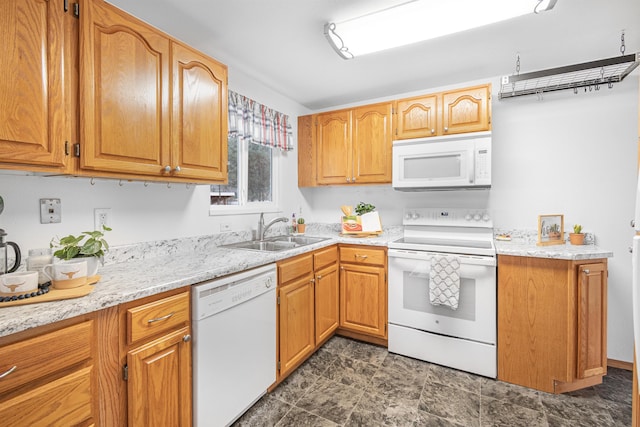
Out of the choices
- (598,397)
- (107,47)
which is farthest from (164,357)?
(598,397)

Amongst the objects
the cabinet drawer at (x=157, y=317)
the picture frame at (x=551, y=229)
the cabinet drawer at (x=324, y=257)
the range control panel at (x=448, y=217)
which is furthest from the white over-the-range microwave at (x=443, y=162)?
the cabinet drawer at (x=157, y=317)

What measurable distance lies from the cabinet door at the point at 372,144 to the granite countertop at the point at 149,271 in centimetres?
73

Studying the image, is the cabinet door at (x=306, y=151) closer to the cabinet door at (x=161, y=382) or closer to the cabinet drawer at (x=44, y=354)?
the cabinet door at (x=161, y=382)

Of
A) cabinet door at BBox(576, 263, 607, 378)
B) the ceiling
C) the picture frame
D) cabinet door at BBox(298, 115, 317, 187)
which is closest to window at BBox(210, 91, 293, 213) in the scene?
cabinet door at BBox(298, 115, 317, 187)

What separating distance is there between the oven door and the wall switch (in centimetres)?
210

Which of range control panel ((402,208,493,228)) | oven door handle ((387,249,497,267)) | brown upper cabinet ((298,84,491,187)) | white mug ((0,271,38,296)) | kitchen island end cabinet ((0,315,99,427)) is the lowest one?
kitchen island end cabinet ((0,315,99,427))

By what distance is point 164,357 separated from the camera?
3.96 ft

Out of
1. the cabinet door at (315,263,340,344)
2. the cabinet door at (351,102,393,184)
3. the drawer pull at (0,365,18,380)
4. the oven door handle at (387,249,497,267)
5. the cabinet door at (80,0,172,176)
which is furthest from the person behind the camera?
the cabinet door at (351,102,393,184)

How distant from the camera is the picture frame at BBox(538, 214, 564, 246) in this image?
7.19 feet

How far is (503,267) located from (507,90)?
147cm

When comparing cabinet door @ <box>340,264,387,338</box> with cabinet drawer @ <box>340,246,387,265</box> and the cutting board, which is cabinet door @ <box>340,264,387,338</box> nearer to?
cabinet drawer @ <box>340,246,387,265</box>

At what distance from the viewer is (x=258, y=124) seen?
101 inches

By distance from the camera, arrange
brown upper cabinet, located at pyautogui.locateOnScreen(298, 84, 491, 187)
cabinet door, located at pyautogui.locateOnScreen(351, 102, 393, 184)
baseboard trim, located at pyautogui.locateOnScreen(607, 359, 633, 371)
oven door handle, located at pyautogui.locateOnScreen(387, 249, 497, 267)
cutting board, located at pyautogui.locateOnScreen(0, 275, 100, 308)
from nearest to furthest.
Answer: cutting board, located at pyautogui.locateOnScreen(0, 275, 100, 308)
oven door handle, located at pyautogui.locateOnScreen(387, 249, 497, 267)
baseboard trim, located at pyautogui.locateOnScreen(607, 359, 633, 371)
brown upper cabinet, located at pyautogui.locateOnScreen(298, 84, 491, 187)
cabinet door, located at pyautogui.locateOnScreen(351, 102, 393, 184)

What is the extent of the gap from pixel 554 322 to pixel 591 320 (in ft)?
0.76
